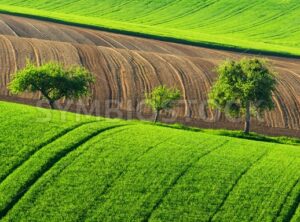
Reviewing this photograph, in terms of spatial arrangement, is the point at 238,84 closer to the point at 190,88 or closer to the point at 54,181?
the point at 190,88

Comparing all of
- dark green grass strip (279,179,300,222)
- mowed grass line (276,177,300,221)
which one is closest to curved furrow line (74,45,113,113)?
mowed grass line (276,177,300,221)

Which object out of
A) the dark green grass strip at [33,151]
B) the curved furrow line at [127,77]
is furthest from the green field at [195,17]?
the dark green grass strip at [33,151]

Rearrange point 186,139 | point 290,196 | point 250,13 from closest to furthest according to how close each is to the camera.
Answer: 1. point 290,196
2. point 186,139
3. point 250,13

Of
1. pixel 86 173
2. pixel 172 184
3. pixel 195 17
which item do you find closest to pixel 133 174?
pixel 172 184

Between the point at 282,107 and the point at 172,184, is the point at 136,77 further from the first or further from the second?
the point at 172,184

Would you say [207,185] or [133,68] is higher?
[133,68]

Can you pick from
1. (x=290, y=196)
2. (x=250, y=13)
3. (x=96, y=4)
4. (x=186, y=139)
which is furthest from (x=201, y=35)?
(x=290, y=196)
